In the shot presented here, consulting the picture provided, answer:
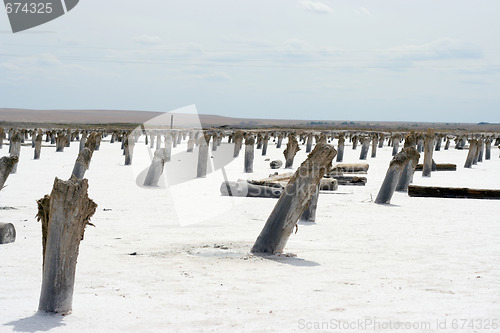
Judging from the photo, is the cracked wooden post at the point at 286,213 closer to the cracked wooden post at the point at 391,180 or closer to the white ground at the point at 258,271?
the white ground at the point at 258,271

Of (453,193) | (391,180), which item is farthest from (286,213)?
(453,193)

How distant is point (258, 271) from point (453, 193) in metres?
8.94

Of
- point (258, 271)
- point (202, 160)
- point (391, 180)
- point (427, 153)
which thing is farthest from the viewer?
point (427, 153)

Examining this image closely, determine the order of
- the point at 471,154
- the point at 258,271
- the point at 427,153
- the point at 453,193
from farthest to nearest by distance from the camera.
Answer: the point at 471,154 < the point at 427,153 < the point at 453,193 < the point at 258,271

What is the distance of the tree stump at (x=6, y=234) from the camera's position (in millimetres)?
7836

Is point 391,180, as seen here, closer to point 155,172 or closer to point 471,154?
point 155,172

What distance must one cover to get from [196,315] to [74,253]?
1064mm

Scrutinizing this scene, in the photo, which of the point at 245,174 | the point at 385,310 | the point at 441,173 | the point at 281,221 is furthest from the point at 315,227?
the point at 441,173

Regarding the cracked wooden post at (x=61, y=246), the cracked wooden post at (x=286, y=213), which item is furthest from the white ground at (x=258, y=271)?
the cracked wooden post at (x=286, y=213)

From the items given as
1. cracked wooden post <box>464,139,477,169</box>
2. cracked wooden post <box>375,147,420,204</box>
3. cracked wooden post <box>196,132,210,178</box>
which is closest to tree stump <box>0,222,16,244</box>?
cracked wooden post <box>375,147,420,204</box>

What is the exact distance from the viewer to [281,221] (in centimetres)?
765

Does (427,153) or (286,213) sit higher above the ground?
(427,153)

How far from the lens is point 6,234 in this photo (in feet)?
25.9

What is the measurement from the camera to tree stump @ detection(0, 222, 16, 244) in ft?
25.7
